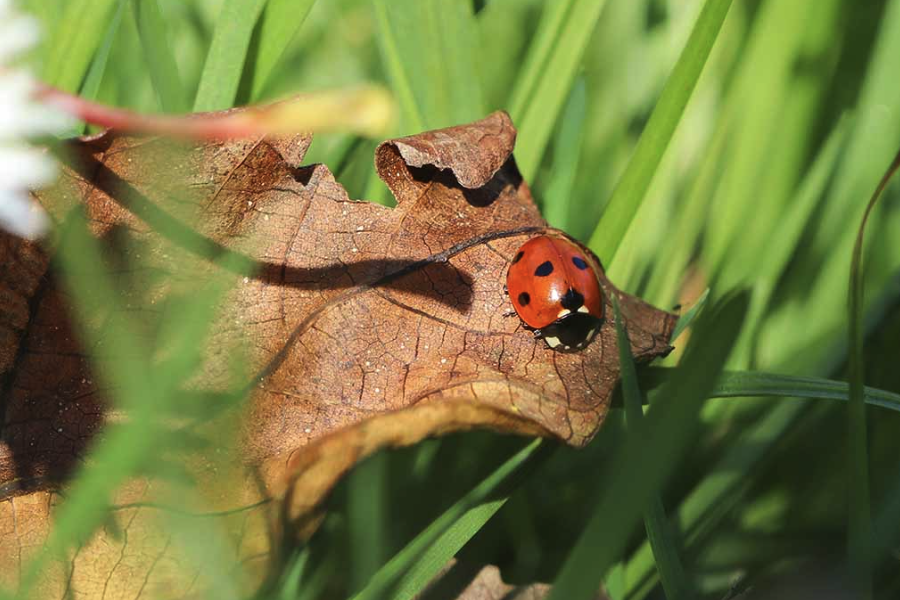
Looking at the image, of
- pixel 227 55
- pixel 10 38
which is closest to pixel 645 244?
pixel 227 55

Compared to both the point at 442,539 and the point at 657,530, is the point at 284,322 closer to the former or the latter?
the point at 442,539

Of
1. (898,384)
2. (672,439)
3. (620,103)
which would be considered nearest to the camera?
(672,439)

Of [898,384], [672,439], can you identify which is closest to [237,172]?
[672,439]

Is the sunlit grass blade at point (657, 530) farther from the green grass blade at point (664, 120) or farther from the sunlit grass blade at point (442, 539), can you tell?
the green grass blade at point (664, 120)

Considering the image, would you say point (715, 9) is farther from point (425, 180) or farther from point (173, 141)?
point (173, 141)

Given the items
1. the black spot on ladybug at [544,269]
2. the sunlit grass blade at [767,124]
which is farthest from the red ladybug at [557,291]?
the sunlit grass blade at [767,124]
